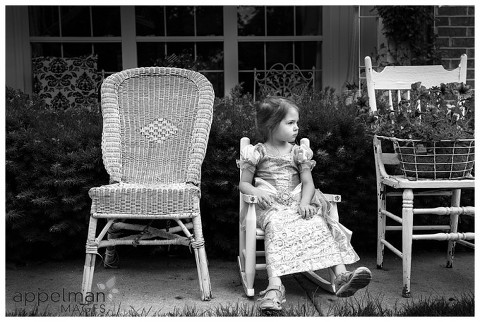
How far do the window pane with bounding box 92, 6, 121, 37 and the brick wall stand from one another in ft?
9.82

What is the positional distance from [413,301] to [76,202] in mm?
1914

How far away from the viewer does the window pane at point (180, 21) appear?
5676mm

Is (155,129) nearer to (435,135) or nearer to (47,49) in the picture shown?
(435,135)

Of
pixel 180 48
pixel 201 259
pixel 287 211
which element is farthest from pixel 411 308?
pixel 180 48

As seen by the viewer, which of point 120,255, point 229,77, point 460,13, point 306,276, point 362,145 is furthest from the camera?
point 229,77

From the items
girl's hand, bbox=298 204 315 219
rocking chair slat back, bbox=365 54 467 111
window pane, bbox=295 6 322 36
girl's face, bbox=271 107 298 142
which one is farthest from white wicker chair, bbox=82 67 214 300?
window pane, bbox=295 6 322 36

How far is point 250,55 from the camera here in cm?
569

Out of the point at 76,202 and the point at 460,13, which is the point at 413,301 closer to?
the point at 76,202

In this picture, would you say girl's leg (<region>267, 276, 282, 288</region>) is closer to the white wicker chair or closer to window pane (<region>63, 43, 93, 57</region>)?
the white wicker chair

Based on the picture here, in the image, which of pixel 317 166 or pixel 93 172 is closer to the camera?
pixel 93 172

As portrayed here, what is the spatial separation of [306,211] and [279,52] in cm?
316

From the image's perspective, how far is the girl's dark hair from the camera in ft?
9.62

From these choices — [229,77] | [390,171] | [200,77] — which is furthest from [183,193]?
[229,77]

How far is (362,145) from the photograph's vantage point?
11.3 feet
